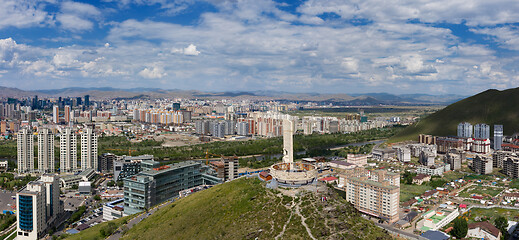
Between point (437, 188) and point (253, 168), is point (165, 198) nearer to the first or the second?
point (253, 168)

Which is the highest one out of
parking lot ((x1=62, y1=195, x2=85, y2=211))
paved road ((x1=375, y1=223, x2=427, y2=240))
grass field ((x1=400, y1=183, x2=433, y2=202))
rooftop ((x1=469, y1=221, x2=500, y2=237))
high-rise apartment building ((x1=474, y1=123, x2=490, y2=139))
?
high-rise apartment building ((x1=474, y1=123, x2=490, y2=139))

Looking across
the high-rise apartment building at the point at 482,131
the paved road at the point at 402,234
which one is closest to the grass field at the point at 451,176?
the paved road at the point at 402,234

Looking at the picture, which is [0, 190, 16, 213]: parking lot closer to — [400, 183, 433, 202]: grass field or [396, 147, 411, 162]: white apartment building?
[400, 183, 433, 202]: grass field

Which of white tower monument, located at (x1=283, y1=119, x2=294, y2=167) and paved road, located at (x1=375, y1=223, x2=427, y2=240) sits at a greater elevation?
white tower monument, located at (x1=283, y1=119, x2=294, y2=167)

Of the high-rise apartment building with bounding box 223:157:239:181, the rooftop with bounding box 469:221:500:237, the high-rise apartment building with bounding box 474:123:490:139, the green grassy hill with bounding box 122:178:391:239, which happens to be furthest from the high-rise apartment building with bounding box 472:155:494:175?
the green grassy hill with bounding box 122:178:391:239

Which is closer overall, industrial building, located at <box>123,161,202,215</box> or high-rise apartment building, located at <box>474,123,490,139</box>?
industrial building, located at <box>123,161,202,215</box>

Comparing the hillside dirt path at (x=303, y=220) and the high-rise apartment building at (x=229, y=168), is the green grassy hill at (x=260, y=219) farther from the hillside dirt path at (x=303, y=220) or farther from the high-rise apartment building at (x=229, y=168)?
the high-rise apartment building at (x=229, y=168)

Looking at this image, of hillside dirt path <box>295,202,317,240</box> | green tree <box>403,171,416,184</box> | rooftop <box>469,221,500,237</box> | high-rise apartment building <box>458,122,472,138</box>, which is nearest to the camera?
hillside dirt path <box>295,202,317,240</box>

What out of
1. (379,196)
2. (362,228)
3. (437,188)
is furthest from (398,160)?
(362,228)
